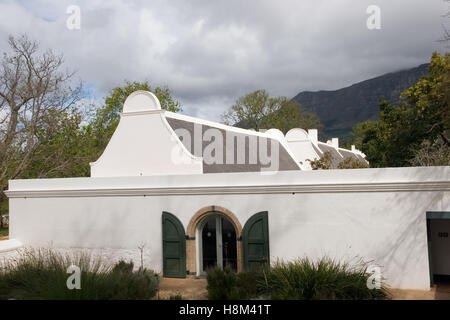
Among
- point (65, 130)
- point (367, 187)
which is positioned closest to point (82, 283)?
point (367, 187)

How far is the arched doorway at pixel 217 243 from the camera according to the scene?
13.1 m

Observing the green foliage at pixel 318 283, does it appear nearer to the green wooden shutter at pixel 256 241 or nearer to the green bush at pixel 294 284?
the green bush at pixel 294 284

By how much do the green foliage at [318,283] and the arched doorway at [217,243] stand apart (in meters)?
2.58

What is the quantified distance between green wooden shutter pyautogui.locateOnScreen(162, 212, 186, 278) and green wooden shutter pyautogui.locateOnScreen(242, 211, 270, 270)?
2175mm

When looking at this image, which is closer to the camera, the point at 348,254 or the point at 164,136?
the point at 348,254

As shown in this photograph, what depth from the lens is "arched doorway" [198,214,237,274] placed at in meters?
13.1

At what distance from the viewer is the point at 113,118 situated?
133ft

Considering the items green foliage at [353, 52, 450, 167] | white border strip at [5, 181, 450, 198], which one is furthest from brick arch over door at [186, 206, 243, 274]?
green foliage at [353, 52, 450, 167]

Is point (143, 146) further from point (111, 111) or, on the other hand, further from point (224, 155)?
point (111, 111)

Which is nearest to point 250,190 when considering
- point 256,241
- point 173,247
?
point 256,241

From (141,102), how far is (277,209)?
8.24 meters
